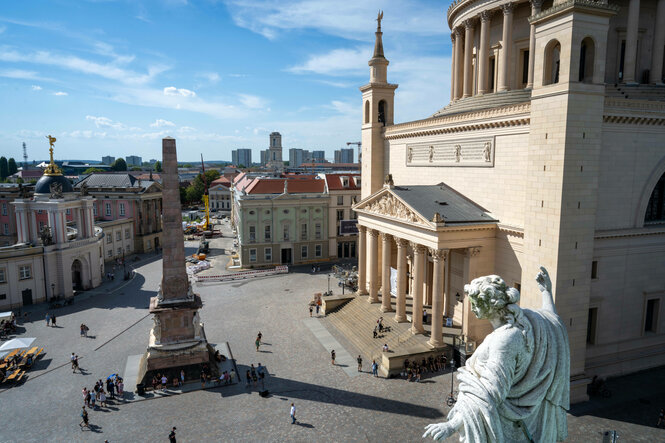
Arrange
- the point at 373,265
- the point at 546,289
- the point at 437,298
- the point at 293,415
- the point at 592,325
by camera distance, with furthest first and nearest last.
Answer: the point at 373,265 < the point at 437,298 < the point at 592,325 < the point at 293,415 < the point at 546,289

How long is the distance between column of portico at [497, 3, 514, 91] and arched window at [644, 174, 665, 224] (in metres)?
13.7

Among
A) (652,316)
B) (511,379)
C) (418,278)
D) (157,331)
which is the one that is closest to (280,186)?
(418,278)

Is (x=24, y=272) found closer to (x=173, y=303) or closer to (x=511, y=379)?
(x=173, y=303)

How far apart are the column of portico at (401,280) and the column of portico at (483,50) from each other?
1634cm

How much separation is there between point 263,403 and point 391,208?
17108 millimetres

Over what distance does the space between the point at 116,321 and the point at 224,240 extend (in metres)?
46.2

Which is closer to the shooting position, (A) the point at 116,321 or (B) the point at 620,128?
(B) the point at 620,128

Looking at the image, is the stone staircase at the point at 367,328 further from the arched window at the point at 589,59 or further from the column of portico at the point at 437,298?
the arched window at the point at 589,59

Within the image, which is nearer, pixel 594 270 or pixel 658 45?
pixel 594 270

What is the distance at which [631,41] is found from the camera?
100 feet

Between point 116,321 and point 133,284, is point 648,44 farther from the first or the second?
point 133,284

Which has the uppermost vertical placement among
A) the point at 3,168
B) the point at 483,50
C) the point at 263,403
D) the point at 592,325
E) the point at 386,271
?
the point at 483,50

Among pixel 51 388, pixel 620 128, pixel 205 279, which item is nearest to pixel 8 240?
pixel 205 279

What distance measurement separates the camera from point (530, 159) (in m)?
25.4
